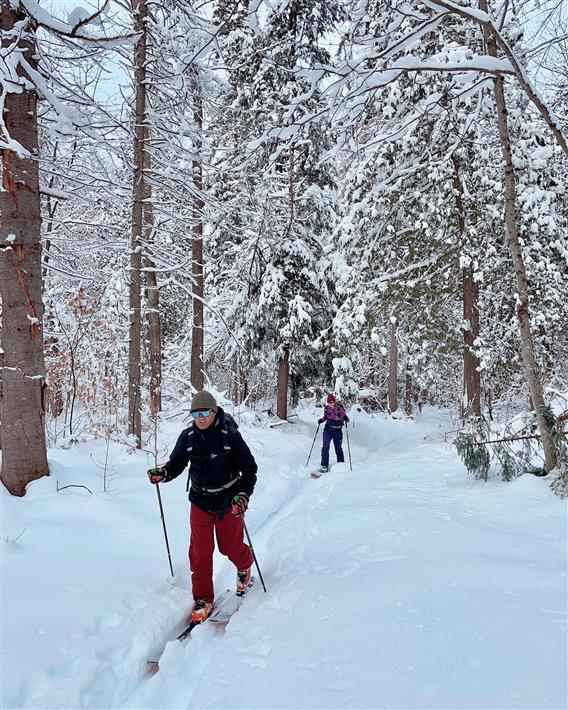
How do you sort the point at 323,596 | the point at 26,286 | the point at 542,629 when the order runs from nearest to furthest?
the point at 542,629
the point at 323,596
the point at 26,286

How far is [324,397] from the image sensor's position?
1666 cm

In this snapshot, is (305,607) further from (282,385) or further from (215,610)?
(282,385)

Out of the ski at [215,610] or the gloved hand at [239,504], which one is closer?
the ski at [215,610]

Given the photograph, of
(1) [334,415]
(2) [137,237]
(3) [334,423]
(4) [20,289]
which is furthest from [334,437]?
(4) [20,289]

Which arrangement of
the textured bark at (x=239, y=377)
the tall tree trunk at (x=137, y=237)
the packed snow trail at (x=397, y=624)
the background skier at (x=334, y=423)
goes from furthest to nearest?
the textured bark at (x=239, y=377), the background skier at (x=334, y=423), the tall tree trunk at (x=137, y=237), the packed snow trail at (x=397, y=624)

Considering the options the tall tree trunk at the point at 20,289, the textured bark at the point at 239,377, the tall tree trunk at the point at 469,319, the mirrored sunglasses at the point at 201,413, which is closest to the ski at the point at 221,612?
the mirrored sunglasses at the point at 201,413

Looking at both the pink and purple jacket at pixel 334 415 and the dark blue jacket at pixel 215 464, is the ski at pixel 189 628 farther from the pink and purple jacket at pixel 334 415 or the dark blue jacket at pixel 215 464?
the pink and purple jacket at pixel 334 415

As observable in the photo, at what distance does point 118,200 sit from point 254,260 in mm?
6801

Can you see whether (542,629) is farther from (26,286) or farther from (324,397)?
(324,397)

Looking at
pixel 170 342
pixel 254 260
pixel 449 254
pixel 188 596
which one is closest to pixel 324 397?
pixel 254 260

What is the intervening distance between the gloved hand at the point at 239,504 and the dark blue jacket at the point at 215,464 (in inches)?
3.6

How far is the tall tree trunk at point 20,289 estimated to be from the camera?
16.1ft

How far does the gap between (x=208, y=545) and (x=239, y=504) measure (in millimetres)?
550

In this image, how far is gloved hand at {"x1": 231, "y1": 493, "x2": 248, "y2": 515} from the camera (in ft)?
14.1
